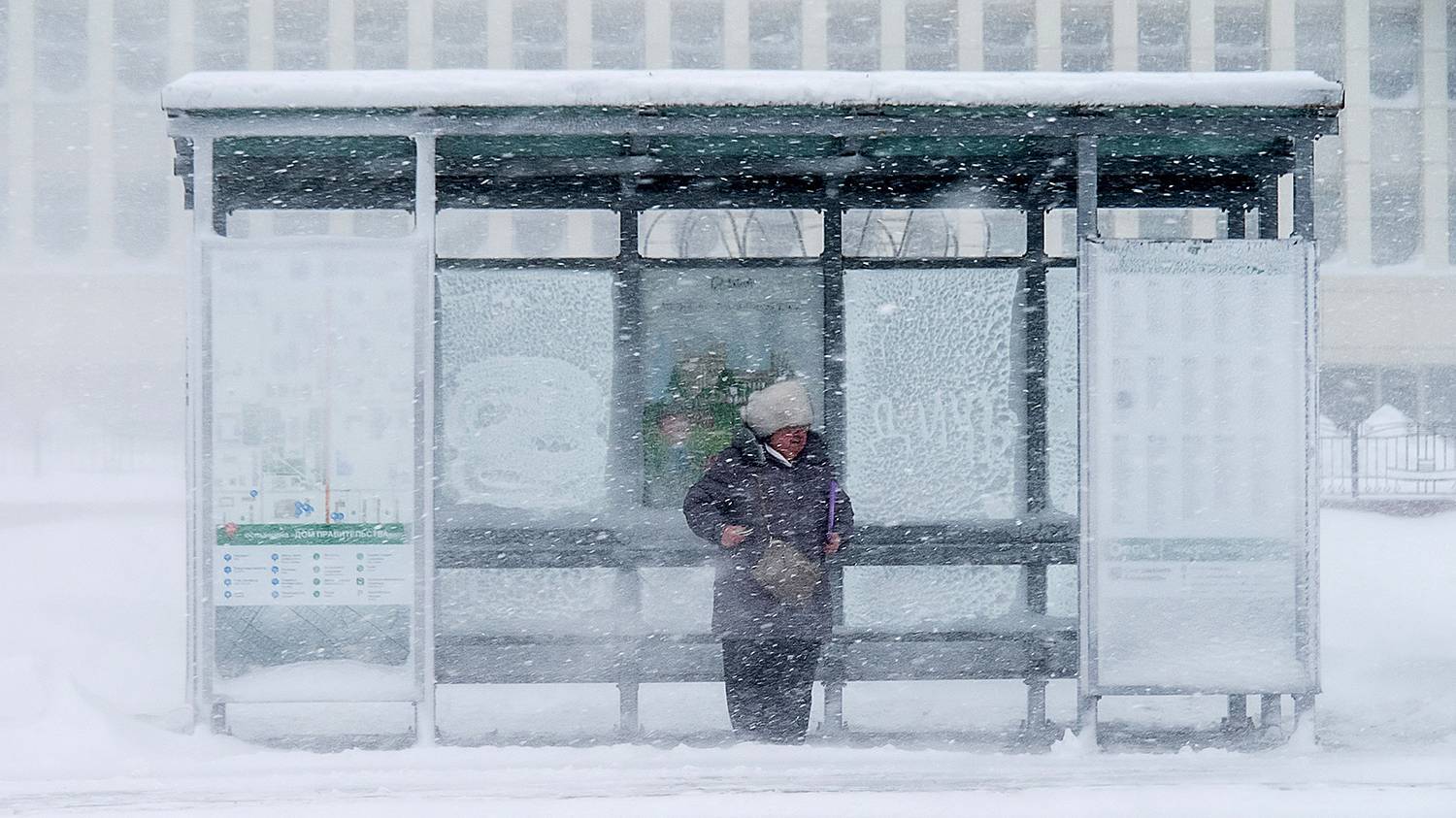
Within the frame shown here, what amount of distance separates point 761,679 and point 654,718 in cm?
116

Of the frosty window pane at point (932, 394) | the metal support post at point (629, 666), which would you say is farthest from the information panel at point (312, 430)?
the frosty window pane at point (932, 394)

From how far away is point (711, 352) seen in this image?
683 centimetres

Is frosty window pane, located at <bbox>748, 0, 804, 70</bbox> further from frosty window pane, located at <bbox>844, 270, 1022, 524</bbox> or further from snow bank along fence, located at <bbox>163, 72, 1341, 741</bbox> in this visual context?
frosty window pane, located at <bbox>844, 270, 1022, 524</bbox>

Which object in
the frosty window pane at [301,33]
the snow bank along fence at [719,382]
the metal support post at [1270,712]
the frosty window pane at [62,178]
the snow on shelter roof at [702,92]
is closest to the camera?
the snow on shelter roof at [702,92]

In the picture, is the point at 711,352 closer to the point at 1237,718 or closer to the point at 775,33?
the point at 1237,718

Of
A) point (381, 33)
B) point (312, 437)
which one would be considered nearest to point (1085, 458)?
point (312, 437)

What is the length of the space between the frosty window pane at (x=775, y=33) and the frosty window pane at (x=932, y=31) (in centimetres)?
216

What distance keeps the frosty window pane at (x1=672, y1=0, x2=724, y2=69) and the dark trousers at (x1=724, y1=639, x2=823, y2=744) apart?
23.3 meters

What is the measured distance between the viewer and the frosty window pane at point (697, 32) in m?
27.6

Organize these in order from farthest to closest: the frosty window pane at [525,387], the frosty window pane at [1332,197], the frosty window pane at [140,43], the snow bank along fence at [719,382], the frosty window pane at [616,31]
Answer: the frosty window pane at [140,43] < the frosty window pane at [616,31] < the frosty window pane at [1332,197] < the frosty window pane at [525,387] < the snow bank along fence at [719,382]

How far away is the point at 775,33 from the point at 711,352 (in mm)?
21838

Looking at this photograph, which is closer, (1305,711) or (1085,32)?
(1305,711)

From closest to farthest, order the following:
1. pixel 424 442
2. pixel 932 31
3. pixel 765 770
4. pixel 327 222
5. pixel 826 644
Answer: pixel 765 770 < pixel 424 442 < pixel 826 644 < pixel 327 222 < pixel 932 31

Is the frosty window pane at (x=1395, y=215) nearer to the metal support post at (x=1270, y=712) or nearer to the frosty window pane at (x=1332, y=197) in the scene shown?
the frosty window pane at (x=1332, y=197)
